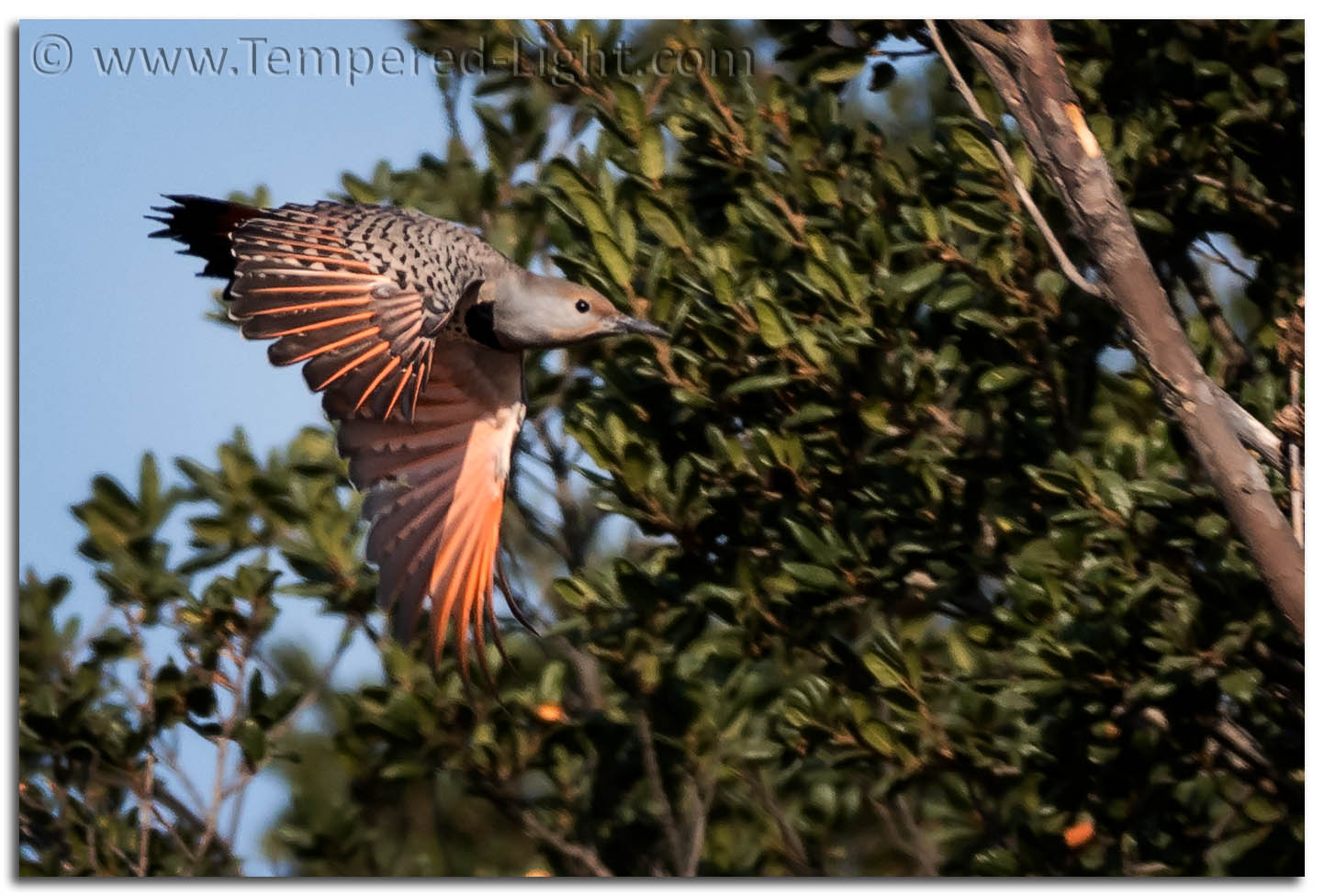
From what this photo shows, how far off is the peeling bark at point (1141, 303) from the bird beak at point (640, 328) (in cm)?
121

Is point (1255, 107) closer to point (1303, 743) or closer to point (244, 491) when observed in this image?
point (1303, 743)

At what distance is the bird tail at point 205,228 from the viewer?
17.1 feet

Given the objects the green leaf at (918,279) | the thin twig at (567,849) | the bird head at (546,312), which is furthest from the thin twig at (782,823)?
the green leaf at (918,279)

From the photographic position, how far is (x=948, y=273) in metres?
4.98

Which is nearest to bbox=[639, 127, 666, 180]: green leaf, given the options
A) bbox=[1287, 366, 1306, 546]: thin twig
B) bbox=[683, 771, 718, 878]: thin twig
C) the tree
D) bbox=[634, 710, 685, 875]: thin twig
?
the tree

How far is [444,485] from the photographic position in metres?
5.08

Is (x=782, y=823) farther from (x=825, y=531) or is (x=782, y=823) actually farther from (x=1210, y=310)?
(x=1210, y=310)

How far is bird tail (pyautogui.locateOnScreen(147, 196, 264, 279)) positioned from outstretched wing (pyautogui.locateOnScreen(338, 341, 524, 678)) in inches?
25.2

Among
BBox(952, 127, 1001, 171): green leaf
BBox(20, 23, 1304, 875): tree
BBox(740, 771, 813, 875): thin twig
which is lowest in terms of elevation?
BBox(740, 771, 813, 875): thin twig

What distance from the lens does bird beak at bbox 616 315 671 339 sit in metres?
4.84

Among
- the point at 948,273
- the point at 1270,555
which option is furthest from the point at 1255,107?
the point at 1270,555

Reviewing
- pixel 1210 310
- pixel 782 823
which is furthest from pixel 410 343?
pixel 1210 310

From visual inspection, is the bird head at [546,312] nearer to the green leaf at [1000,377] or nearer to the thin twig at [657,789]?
the green leaf at [1000,377]

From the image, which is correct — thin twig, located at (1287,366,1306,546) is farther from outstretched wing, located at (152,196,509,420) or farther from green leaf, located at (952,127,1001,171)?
outstretched wing, located at (152,196,509,420)
